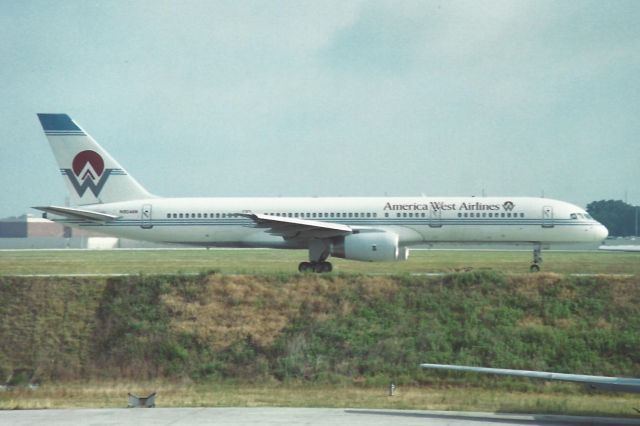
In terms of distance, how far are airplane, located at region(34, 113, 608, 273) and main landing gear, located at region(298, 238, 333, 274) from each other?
4cm

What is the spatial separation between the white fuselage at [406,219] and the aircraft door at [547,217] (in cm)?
5

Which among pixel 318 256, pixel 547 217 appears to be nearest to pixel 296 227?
pixel 318 256

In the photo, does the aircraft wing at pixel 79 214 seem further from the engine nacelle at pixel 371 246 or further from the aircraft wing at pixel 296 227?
the engine nacelle at pixel 371 246

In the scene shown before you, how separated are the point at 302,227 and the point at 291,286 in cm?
466

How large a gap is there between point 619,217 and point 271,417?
131 metres

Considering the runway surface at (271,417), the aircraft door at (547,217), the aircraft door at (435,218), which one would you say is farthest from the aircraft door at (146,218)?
the runway surface at (271,417)

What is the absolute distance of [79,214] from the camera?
3794 cm

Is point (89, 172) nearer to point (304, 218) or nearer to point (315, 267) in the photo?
point (304, 218)

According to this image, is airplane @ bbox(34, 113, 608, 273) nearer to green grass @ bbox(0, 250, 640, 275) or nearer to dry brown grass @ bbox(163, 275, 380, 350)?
green grass @ bbox(0, 250, 640, 275)

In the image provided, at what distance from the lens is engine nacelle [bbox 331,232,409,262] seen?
34.7 metres

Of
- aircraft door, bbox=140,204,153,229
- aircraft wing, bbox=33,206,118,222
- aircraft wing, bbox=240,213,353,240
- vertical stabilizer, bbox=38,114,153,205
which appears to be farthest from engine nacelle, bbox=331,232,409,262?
aircraft wing, bbox=33,206,118,222

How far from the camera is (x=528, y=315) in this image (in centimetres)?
2919

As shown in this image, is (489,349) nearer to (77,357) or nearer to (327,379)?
(327,379)

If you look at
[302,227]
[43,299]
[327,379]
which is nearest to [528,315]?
[327,379]
